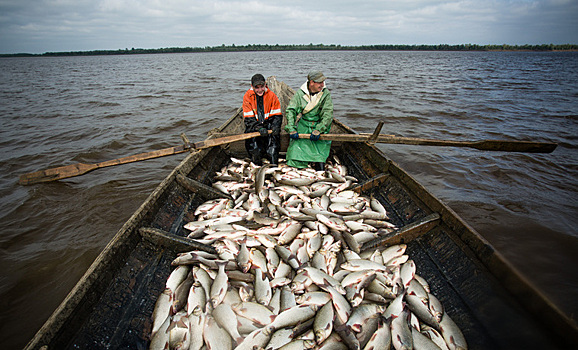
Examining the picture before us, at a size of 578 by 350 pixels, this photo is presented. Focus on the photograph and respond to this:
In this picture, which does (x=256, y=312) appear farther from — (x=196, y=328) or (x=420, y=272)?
(x=420, y=272)

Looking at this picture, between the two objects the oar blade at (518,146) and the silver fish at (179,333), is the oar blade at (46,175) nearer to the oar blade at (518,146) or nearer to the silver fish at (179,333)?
the silver fish at (179,333)

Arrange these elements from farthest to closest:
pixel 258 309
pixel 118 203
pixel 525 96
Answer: pixel 525 96, pixel 118 203, pixel 258 309

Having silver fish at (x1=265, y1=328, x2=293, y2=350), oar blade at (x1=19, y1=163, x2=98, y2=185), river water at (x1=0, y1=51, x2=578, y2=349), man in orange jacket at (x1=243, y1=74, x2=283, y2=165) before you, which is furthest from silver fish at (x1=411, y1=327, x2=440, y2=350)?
oar blade at (x1=19, y1=163, x2=98, y2=185)

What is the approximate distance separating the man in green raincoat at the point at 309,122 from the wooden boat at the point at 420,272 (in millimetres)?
2053

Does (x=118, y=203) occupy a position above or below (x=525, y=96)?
below

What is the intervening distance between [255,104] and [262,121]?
17.9 inches

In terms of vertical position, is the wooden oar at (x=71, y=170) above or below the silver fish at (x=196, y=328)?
above

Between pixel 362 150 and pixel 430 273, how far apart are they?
10.6ft

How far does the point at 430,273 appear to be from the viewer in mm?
3059

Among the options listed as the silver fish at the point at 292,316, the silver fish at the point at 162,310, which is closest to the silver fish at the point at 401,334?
the silver fish at the point at 292,316

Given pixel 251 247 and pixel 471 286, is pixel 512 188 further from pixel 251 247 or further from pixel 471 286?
pixel 251 247

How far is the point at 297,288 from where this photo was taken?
2.77 m

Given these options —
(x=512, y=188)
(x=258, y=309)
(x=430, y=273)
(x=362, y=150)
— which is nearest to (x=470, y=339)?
(x=430, y=273)

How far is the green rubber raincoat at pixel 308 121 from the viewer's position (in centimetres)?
547
